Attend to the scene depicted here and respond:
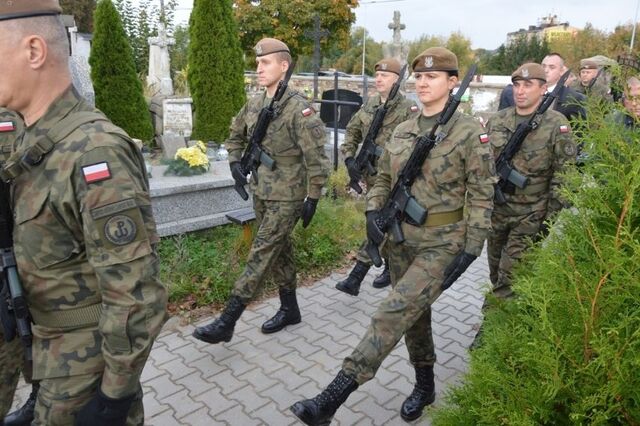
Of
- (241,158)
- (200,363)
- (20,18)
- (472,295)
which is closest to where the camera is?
(20,18)

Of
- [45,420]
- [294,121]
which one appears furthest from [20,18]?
[294,121]

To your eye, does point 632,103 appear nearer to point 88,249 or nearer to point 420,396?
point 88,249

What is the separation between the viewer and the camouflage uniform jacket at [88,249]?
1.51 meters

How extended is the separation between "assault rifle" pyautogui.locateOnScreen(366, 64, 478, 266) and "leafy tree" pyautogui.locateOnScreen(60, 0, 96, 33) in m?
26.7

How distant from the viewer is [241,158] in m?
4.11

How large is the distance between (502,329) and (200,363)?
2.32 meters

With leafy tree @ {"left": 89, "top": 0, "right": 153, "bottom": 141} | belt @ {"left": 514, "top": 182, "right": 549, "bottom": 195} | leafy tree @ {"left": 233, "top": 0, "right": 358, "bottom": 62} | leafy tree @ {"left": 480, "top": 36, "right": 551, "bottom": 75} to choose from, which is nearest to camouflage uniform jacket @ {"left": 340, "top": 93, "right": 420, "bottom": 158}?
belt @ {"left": 514, "top": 182, "right": 549, "bottom": 195}

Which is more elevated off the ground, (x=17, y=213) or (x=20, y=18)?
(x=20, y=18)

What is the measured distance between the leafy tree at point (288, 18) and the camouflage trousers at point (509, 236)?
25.1 metres

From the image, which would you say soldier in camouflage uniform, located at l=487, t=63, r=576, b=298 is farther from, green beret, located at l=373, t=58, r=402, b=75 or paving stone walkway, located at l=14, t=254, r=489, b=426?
green beret, located at l=373, t=58, r=402, b=75

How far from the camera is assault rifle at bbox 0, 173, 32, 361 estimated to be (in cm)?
163

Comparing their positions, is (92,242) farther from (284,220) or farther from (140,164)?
(284,220)

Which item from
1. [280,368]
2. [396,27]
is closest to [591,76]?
[280,368]

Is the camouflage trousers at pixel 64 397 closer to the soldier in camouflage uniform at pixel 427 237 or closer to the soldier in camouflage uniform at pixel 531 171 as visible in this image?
the soldier in camouflage uniform at pixel 427 237
